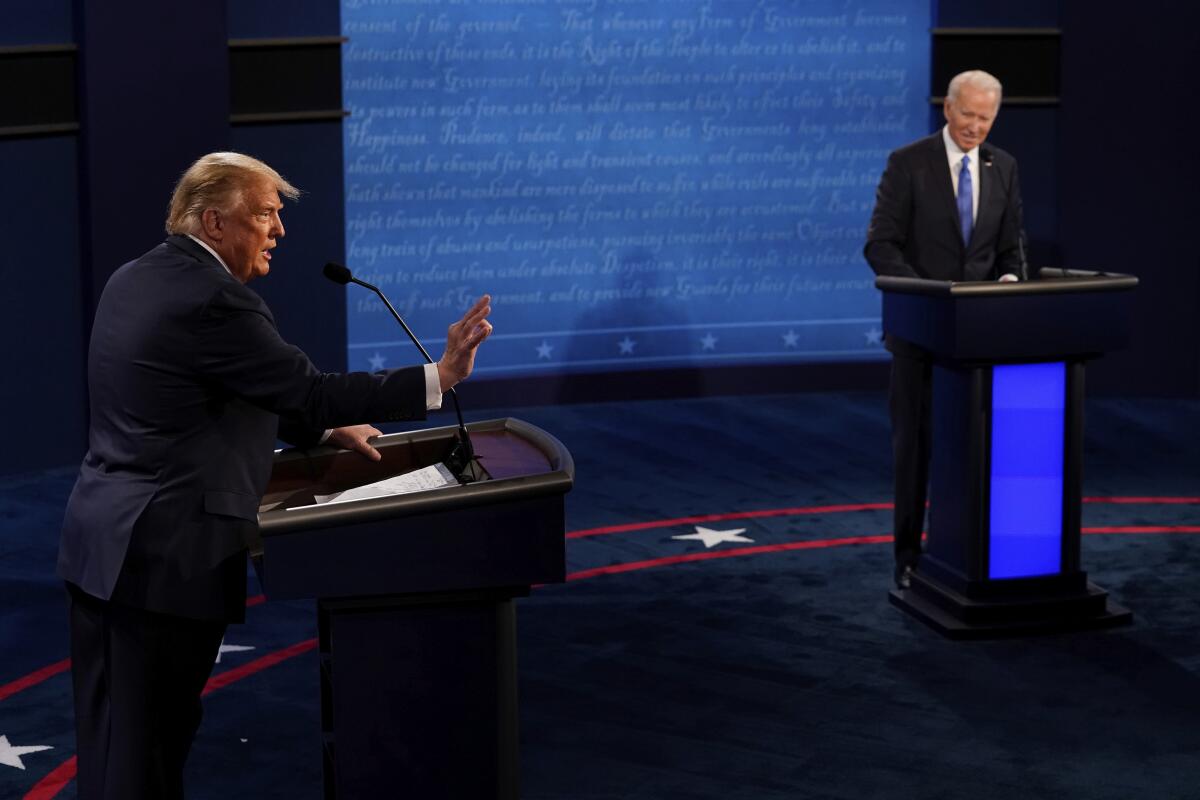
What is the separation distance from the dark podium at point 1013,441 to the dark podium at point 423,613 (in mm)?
2475

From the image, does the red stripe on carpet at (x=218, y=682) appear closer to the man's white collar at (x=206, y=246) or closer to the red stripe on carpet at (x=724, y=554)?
the red stripe on carpet at (x=724, y=554)

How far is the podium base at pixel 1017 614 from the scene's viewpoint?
5574 millimetres

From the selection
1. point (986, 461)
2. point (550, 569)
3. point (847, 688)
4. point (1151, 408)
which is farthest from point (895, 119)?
point (550, 569)

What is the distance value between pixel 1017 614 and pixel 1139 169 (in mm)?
4452

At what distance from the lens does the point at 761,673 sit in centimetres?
524

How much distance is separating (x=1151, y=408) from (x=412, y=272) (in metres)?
3.90

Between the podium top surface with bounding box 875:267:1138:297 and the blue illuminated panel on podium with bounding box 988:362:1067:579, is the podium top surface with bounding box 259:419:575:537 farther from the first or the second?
the blue illuminated panel on podium with bounding box 988:362:1067:579

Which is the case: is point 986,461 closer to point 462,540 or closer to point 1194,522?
point 1194,522

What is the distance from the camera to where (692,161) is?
9367 mm

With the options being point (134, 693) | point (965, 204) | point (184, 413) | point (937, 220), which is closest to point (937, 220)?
point (937, 220)

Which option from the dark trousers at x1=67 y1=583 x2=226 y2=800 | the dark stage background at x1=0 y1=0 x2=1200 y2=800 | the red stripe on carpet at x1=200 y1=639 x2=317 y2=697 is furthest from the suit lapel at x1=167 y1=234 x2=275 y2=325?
the red stripe on carpet at x1=200 y1=639 x2=317 y2=697

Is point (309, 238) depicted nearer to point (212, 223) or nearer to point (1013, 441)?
point (1013, 441)

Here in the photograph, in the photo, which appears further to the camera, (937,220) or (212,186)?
(937,220)

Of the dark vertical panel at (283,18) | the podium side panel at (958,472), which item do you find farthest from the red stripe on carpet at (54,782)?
the dark vertical panel at (283,18)
